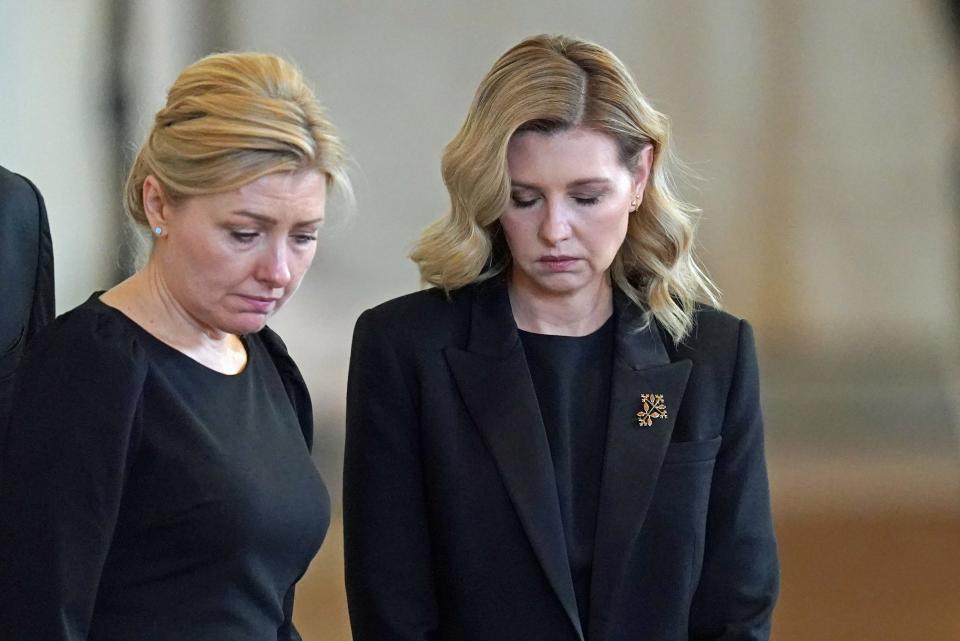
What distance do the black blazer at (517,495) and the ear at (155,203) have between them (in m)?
0.44

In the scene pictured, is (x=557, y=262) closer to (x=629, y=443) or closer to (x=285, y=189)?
(x=629, y=443)

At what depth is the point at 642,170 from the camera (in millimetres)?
1984

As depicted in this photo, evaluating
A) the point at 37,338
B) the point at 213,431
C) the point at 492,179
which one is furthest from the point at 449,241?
the point at 37,338

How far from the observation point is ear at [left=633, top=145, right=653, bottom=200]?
197 cm

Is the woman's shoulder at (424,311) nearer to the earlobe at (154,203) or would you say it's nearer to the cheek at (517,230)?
the cheek at (517,230)

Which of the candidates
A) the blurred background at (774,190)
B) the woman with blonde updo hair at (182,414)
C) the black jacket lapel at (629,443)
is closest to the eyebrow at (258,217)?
the woman with blonde updo hair at (182,414)

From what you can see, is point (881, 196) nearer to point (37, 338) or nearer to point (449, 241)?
point (449, 241)

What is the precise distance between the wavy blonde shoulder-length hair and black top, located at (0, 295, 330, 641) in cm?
44

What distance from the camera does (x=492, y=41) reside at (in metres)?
4.82

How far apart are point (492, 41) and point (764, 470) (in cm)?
311

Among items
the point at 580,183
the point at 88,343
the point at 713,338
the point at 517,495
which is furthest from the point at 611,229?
the point at 88,343

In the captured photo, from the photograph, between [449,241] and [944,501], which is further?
[944,501]

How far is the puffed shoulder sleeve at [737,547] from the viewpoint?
1937 millimetres

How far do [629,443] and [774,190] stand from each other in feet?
10.8
